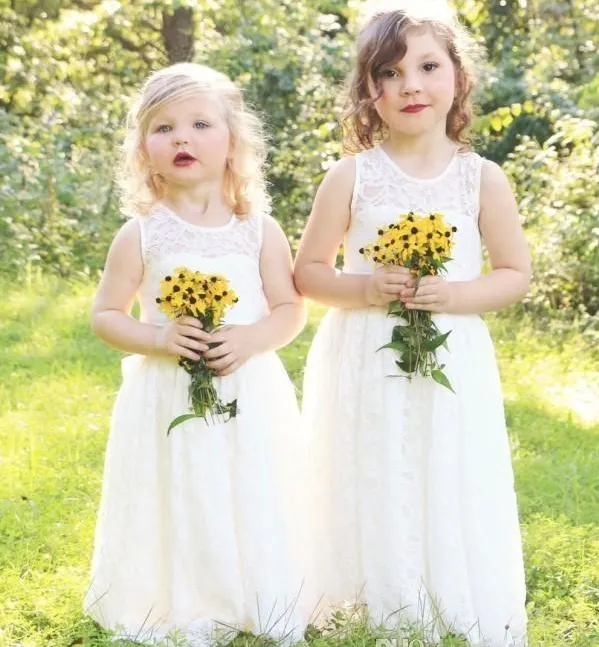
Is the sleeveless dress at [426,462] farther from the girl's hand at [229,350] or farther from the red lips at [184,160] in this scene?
the red lips at [184,160]

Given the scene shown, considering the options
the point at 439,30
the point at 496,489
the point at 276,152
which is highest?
the point at 276,152

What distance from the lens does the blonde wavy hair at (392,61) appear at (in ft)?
9.75

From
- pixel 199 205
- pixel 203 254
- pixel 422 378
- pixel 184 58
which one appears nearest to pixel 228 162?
pixel 199 205

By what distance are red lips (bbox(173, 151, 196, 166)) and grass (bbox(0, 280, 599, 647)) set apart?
4.81 feet

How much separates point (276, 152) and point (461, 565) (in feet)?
28.1

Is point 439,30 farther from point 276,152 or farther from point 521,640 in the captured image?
point 276,152

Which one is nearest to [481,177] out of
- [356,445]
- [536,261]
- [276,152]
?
[356,445]

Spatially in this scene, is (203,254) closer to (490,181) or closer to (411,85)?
(411,85)

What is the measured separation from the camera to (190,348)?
290cm

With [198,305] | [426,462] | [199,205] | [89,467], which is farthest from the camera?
[89,467]

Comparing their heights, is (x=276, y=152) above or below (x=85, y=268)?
above

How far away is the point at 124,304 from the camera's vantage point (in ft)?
10.3

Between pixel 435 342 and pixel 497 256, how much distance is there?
1.23 feet

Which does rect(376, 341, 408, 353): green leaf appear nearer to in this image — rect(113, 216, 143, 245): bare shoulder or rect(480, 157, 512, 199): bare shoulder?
rect(480, 157, 512, 199): bare shoulder
